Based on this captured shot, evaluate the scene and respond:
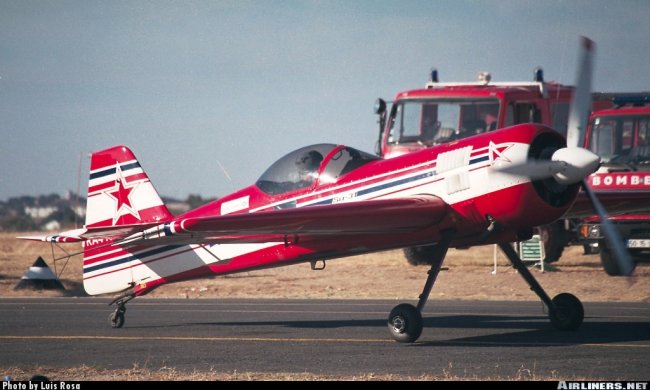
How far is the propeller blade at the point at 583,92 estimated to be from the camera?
41.7ft

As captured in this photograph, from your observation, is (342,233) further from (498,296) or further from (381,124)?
(381,124)

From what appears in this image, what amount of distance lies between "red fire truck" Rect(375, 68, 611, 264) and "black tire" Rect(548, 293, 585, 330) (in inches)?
383

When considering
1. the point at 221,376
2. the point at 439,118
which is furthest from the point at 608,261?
the point at 221,376

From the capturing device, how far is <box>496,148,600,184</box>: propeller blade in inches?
469

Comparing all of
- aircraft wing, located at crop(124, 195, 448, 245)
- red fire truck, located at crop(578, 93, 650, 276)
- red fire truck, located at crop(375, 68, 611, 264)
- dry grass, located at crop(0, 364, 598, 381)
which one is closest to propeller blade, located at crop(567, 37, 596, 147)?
aircraft wing, located at crop(124, 195, 448, 245)

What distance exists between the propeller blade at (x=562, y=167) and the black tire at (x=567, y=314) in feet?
7.06

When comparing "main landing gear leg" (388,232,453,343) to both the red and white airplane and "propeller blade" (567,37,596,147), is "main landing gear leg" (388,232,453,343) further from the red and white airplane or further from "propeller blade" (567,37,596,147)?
"propeller blade" (567,37,596,147)

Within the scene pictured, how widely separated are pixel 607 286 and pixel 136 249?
10.3 meters

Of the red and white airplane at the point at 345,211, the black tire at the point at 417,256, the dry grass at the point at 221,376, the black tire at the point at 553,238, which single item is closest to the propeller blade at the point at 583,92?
the red and white airplane at the point at 345,211

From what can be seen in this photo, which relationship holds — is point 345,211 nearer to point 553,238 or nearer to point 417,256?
point 553,238

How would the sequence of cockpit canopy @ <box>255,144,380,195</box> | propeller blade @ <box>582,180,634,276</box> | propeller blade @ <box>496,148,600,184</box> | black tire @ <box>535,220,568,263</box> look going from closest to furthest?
propeller blade @ <box>582,180,634,276</box>, propeller blade @ <box>496,148,600,184</box>, cockpit canopy @ <box>255,144,380,195</box>, black tire @ <box>535,220,568,263</box>

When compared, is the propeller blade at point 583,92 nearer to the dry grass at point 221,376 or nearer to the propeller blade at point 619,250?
the propeller blade at point 619,250

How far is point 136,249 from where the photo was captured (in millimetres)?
15391

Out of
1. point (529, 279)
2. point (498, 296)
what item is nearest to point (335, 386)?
point (529, 279)
